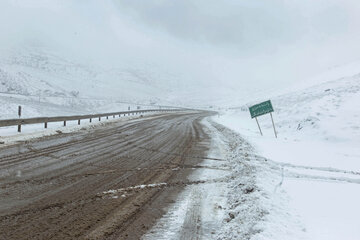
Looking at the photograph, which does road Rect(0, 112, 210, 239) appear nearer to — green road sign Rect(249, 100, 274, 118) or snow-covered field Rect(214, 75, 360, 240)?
snow-covered field Rect(214, 75, 360, 240)

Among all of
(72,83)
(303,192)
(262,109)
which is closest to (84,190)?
(303,192)

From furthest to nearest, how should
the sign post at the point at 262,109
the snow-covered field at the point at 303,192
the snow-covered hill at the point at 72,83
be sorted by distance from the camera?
the snow-covered hill at the point at 72,83 → the sign post at the point at 262,109 → the snow-covered field at the point at 303,192

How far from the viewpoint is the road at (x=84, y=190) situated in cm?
385

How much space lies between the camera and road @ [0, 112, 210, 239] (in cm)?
385

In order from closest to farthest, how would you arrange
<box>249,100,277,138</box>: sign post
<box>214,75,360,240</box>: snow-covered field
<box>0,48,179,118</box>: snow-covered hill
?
<box>214,75,360,240</box>: snow-covered field → <box>249,100,277,138</box>: sign post → <box>0,48,179,118</box>: snow-covered hill

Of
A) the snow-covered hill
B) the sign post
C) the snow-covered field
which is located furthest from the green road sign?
the snow-covered hill

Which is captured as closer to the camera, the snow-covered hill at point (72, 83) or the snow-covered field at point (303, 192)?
the snow-covered field at point (303, 192)

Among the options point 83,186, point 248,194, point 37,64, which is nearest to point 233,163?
point 248,194

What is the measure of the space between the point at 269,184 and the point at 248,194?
0.86m

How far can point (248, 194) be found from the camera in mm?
5418

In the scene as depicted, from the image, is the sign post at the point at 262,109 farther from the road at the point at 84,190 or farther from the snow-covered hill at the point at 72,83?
the snow-covered hill at the point at 72,83

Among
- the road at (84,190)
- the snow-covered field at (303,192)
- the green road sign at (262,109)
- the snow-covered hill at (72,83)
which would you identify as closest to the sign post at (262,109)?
the green road sign at (262,109)

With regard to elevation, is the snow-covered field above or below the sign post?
below

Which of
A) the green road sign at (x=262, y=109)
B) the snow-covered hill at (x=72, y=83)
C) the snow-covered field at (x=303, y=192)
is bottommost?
the snow-covered field at (x=303, y=192)
